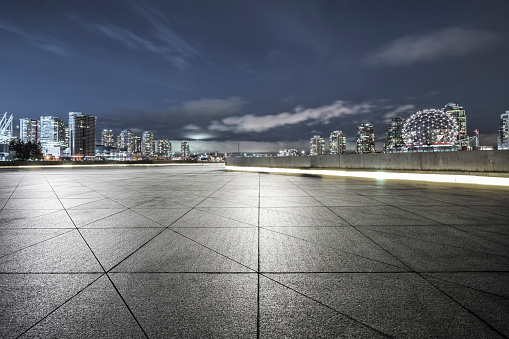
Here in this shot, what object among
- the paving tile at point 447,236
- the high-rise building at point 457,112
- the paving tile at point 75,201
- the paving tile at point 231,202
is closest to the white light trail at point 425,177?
the paving tile at point 447,236

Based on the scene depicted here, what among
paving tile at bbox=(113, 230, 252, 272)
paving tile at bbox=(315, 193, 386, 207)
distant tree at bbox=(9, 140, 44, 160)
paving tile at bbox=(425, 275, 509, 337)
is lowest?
paving tile at bbox=(113, 230, 252, 272)

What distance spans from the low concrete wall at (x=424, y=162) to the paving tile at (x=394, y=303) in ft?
41.7

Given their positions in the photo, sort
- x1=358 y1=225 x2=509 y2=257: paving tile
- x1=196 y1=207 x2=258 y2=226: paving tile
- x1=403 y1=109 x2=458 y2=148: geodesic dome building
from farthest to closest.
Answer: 1. x1=403 y1=109 x2=458 y2=148: geodesic dome building
2. x1=196 y1=207 x2=258 y2=226: paving tile
3. x1=358 y1=225 x2=509 y2=257: paving tile

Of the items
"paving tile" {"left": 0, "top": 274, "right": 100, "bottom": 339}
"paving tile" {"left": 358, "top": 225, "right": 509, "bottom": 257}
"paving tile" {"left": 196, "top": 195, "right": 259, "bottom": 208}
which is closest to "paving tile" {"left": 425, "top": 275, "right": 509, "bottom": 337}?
"paving tile" {"left": 358, "top": 225, "right": 509, "bottom": 257}

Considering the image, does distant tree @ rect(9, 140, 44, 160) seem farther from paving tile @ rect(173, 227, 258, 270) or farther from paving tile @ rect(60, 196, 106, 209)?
paving tile @ rect(173, 227, 258, 270)

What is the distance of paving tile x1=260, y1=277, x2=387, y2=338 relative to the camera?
2.33 meters

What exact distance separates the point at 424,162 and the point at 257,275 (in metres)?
15.0

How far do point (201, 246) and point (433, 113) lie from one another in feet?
220

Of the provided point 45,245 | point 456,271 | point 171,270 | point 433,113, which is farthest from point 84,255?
point 433,113

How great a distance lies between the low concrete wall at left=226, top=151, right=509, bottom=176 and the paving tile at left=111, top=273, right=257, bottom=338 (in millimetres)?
14129

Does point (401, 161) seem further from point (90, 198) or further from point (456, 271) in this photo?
point (90, 198)

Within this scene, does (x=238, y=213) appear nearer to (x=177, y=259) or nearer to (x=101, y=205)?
(x=177, y=259)

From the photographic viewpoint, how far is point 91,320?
254 centimetres

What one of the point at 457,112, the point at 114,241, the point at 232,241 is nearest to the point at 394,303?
the point at 232,241
